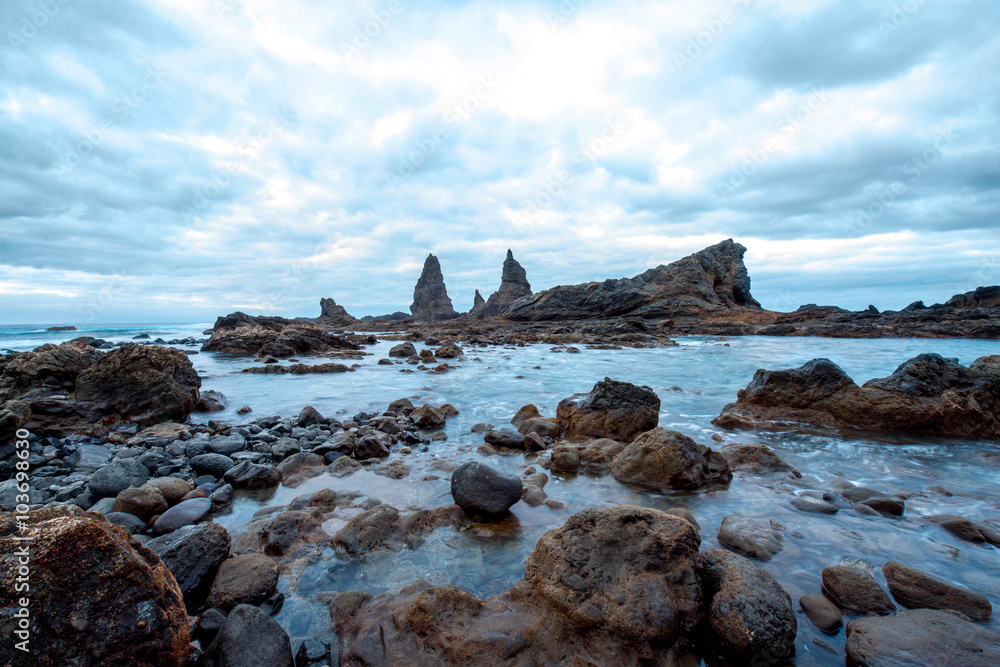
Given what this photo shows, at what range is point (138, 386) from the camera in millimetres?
8672

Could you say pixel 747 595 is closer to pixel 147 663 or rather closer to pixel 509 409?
pixel 147 663

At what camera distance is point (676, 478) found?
5.16 metres

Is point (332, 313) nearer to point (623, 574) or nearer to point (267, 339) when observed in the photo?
Answer: point (267, 339)

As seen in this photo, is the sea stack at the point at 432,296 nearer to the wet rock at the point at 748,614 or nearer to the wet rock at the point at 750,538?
the wet rock at the point at 750,538

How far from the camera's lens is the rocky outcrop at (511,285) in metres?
83.6

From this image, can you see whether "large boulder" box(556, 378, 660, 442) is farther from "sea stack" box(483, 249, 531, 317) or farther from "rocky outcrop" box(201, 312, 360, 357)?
"sea stack" box(483, 249, 531, 317)

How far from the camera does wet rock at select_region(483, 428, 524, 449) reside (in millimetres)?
7039

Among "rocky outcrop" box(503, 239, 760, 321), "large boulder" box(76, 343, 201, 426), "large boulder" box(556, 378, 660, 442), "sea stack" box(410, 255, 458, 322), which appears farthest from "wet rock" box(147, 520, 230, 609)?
"sea stack" box(410, 255, 458, 322)

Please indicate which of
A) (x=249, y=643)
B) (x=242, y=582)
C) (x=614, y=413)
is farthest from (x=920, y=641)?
(x=614, y=413)

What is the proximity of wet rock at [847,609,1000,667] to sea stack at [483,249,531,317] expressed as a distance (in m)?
80.4

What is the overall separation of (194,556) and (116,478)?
9.14ft

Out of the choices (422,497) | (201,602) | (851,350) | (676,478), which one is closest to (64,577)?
(201,602)

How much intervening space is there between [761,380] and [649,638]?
326 inches

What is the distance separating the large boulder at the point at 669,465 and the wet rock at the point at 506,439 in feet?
5.96
